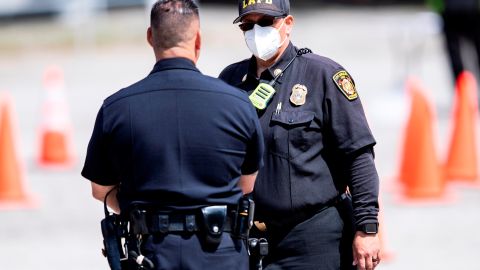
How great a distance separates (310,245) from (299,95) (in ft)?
1.95

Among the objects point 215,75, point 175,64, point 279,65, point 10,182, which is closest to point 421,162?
point 10,182

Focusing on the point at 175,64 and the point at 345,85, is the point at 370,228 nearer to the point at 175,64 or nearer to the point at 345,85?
the point at 345,85

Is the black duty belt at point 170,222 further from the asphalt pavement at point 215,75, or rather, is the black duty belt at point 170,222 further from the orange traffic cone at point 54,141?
the orange traffic cone at point 54,141

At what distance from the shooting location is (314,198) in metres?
4.70

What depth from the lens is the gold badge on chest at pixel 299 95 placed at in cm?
470

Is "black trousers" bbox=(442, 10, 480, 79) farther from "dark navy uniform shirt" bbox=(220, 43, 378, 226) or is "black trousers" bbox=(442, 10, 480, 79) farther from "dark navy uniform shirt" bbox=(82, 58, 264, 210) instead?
"dark navy uniform shirt" bbox=(82, 58, 264, 210)

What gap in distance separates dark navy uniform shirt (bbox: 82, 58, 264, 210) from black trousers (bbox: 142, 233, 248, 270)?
0.12 meters

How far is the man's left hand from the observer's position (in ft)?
15.2

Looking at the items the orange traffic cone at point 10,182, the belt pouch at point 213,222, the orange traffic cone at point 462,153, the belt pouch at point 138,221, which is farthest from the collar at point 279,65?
the orange traffic cone at point 462,153

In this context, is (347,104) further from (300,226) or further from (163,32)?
(163,32)

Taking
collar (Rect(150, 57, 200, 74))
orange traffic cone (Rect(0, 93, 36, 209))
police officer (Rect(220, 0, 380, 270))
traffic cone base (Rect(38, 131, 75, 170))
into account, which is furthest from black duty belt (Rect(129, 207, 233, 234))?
traffic cone base (Rect(38, 131, 75, 170))

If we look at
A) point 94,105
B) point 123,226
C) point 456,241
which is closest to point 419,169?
point 456,241

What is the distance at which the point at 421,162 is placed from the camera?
9.68 metres

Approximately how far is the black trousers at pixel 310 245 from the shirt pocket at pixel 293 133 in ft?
0.95
